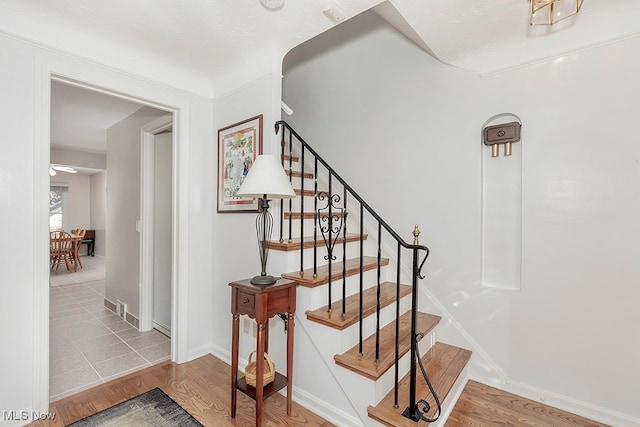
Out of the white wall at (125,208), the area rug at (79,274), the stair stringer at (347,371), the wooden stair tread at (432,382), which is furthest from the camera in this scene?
the area rug at (79,274)

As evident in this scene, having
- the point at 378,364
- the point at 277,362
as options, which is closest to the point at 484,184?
the point at 378,364

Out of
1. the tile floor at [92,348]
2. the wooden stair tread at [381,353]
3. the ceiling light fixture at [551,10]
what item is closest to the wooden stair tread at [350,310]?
the wooden stair tread at [381,353]

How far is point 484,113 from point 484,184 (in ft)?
1.70

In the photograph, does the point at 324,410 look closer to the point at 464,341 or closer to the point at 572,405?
the point at 464,341

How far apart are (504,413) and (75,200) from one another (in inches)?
433

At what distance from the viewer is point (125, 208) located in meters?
3.70

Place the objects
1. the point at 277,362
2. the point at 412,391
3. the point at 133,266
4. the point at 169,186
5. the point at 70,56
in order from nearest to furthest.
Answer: the point at 412,391, the point at 70,56, the point at 277,362, the point at 169,186, the point at 133,266

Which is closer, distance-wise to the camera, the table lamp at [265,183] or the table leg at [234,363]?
the table lamp at [265,183]

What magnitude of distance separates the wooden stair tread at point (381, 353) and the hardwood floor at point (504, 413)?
480mm

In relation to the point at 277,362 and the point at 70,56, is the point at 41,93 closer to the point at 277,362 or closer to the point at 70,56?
the point at 70,56

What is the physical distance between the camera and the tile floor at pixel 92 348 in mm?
2277

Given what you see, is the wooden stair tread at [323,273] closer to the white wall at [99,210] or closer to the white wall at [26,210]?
the white wall at [26,210]

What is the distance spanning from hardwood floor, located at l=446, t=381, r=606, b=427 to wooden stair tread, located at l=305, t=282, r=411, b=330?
0.77 m

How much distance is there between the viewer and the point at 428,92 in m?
2.49
